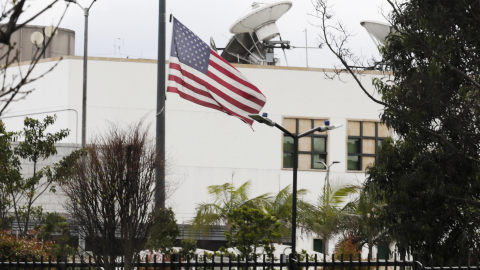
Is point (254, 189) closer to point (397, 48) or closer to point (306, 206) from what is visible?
point (306, 206)

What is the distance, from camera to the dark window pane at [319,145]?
38.2 m

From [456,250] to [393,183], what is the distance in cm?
244

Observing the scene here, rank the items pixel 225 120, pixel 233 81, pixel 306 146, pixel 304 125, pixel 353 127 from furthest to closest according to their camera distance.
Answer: pixel 353 127 → pixel 306 146 → pixel 304 125 → pixel 225 120 → pixel 233 81

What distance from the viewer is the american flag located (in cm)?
1459

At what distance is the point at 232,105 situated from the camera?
14.7 metres

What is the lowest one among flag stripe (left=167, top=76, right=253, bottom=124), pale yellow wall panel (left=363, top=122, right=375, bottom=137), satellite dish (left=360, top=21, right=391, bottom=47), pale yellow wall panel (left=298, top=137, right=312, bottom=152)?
flag stripe (left=167, top=76, right=253, bottom=124)

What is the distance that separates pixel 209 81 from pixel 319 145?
24.3 m

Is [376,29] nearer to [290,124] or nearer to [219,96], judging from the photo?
[290,124]

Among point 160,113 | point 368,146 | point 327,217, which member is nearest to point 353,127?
point 368,146

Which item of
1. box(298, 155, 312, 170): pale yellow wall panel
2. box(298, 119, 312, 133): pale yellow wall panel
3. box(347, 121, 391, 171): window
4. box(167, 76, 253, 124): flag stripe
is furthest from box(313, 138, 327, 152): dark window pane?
box(167, 76, 253, 124): flag stripe

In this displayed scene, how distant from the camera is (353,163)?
38.7 meters

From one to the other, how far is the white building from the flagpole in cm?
2014

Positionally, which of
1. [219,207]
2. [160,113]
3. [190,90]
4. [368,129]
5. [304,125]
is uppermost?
[304,125]

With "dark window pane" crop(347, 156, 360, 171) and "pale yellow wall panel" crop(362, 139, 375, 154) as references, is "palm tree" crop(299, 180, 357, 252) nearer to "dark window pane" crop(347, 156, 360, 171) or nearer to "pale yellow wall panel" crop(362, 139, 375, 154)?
"dark window pane" crop(347, 156, 360, 171)
